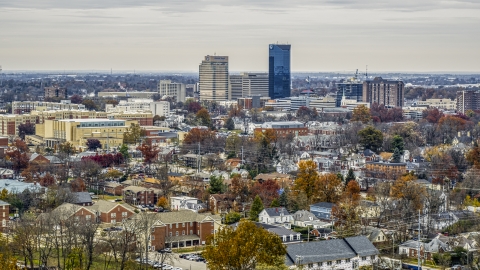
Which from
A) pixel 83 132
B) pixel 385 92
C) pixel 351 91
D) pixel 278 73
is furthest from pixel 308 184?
pixel 278 73

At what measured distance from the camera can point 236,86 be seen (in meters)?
A: 82.6

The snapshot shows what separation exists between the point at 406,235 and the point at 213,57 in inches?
2348

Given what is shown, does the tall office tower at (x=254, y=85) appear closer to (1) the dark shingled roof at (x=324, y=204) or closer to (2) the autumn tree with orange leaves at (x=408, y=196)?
(2) the autumn tree with orange leaves at (x=408, y=196)

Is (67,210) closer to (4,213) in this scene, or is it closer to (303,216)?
(4,213)

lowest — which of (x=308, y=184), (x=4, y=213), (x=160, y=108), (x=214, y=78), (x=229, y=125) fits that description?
(x=4, y=213)

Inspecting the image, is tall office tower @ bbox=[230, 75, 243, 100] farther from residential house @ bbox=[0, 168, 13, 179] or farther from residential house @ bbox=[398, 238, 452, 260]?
residential house @ bbox=[398, 238, 452, 260]

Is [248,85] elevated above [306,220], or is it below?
above

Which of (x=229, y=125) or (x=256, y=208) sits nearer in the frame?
(x=256, y=208)

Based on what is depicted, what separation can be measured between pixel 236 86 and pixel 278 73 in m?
5.20

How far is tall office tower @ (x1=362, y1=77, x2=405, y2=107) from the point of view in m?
69.4

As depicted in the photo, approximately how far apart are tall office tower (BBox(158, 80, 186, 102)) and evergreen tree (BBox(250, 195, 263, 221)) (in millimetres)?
57571

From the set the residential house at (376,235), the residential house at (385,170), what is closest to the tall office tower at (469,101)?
the residential house at (385,170)

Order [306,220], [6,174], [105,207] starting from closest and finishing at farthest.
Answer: [306,220] < [105,207] < [6,174]

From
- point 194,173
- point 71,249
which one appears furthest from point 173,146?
point 71,249
